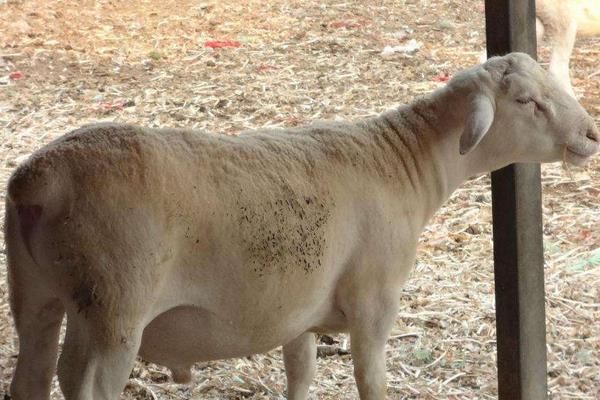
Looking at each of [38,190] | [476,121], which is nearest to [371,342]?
[476,121]

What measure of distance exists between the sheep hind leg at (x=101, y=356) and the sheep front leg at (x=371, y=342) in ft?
2.75

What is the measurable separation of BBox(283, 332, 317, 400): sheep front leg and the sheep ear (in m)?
1.06

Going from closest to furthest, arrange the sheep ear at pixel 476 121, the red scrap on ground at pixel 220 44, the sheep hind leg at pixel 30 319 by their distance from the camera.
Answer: the sheep hind leg at pixel 30 319 → the sheep ear at pixel 476 121 → the red scrap on ground at pixel 220 44

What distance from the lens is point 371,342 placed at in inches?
141

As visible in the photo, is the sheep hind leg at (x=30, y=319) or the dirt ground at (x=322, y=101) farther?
the dirt ground at (x=322, y=101)

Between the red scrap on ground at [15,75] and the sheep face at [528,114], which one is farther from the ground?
the red scrap on ground at [15,75]

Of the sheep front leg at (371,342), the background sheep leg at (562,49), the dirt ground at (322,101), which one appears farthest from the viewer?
the background sheep leg at (562,49)

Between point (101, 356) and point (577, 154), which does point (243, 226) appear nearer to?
point (101, 356)

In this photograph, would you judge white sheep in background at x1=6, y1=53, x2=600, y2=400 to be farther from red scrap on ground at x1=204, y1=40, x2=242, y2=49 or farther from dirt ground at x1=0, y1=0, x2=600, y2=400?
red scrap on ground at x1=204, y1=40, x2=242, y2=49

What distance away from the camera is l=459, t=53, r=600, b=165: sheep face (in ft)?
11.8

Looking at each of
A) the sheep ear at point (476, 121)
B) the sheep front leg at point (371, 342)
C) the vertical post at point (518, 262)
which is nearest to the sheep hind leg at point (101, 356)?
the sheep front leg at point (371, 342)

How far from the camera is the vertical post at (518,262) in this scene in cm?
363

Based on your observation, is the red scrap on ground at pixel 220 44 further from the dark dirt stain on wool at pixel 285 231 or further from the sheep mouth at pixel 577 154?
the dark dirt stain on wool at pixel 285 231

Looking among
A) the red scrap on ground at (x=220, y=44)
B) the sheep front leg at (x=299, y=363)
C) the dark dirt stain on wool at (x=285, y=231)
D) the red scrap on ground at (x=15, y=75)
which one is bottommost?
the sheep front leg at (x=299, y=363)
